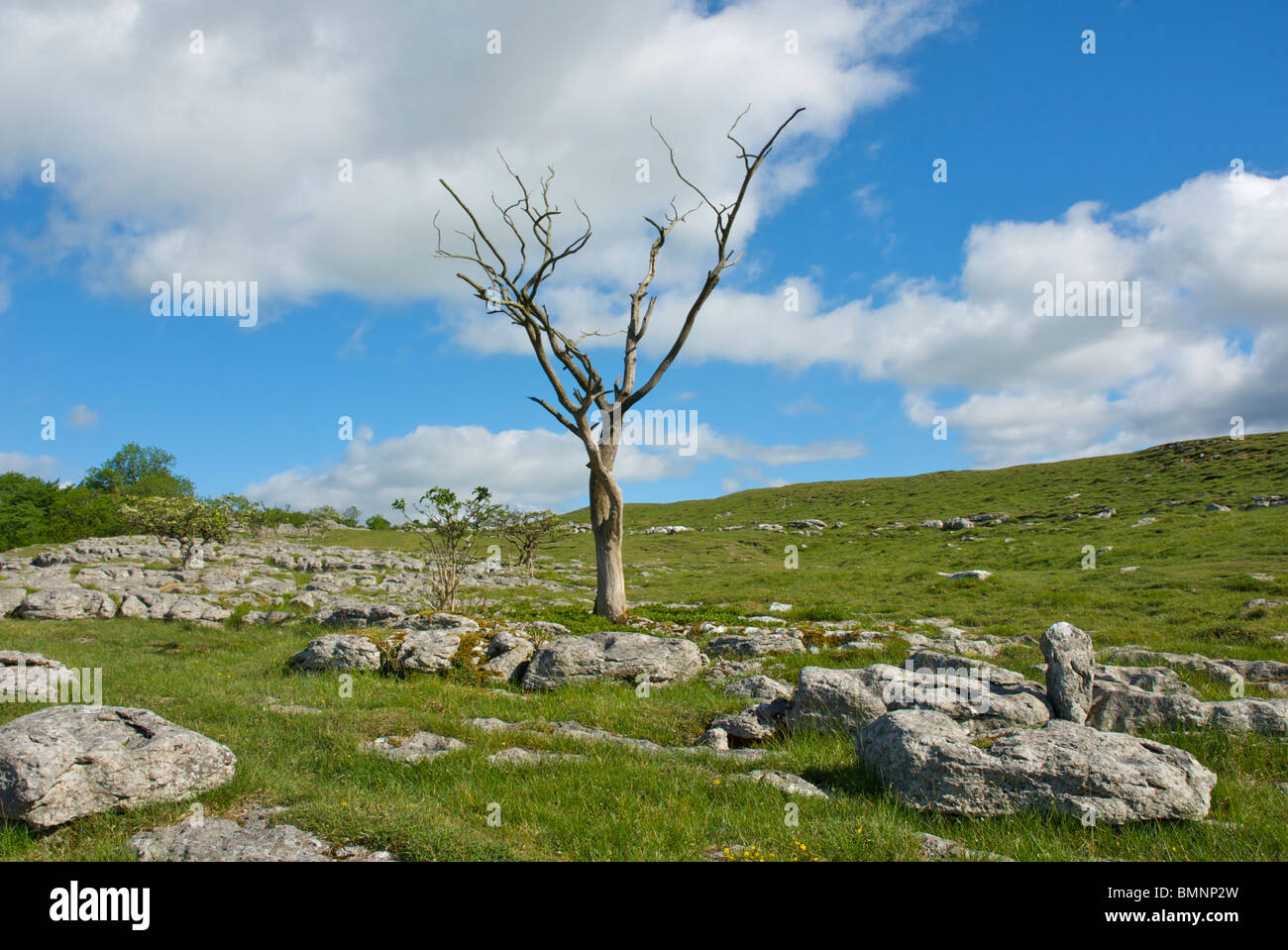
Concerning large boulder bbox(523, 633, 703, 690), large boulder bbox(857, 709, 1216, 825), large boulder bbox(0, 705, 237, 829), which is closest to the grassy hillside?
large boulder bbox(523, 633, 703, 690)

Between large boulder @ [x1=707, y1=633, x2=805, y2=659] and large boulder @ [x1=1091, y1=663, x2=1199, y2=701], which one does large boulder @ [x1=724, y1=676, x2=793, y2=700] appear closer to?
large boulder @ [x1=707, y1=633, x2=805, y2=659]

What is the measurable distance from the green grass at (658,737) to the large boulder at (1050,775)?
0.18 meters

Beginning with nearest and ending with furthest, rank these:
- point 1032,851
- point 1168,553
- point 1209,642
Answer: point 1032,851 → point 1209,642 → point 1168,553

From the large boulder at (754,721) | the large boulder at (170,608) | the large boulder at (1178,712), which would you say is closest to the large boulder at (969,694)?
the large boulder at (1178,712)

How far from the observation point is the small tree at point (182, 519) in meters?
52.1

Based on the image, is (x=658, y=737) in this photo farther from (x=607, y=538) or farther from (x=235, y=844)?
(x=607, y=538)

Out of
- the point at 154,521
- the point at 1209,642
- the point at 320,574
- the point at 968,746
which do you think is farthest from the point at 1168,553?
the point at 154,521

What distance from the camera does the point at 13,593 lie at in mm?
27250

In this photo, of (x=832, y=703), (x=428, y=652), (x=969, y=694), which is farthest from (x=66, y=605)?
(x=969, y=694)

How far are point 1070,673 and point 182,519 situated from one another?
58.3m

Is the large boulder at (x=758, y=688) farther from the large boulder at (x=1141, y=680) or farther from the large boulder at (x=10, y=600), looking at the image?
the large boulder at (x=10, y=600)
